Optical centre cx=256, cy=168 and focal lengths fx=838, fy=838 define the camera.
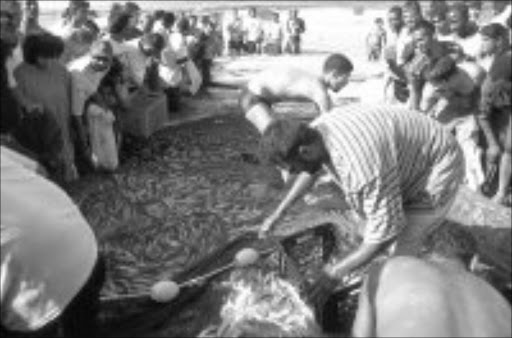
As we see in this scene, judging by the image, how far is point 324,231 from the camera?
4.93m

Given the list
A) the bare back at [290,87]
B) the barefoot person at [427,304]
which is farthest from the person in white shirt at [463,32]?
the barefoot person at [427,304]

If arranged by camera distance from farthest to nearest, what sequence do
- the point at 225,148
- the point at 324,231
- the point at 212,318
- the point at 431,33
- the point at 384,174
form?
the point at 225,148, the point at 431,33, the point at 324,231, the point at 212,318, the point at 384,174

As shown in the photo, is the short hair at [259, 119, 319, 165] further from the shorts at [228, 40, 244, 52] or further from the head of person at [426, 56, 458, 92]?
the shorts at [228, 40, 244, 52]

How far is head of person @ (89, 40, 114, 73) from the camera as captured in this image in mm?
7867

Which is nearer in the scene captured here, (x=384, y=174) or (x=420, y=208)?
(x=384, y=174)

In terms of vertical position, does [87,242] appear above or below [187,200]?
above

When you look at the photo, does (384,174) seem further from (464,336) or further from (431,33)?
(431,33)

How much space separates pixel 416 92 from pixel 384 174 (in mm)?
3880

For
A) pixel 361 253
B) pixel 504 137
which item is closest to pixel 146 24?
pixel 504 137

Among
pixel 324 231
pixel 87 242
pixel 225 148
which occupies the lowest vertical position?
pixel 225 148

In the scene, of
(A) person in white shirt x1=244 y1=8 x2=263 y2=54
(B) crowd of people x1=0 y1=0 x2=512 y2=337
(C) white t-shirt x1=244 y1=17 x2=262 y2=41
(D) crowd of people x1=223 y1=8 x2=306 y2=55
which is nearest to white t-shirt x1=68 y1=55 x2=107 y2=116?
(B) crowd of people x1=0 y1=0 x2=512 y2=337

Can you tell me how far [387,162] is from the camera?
406 cm

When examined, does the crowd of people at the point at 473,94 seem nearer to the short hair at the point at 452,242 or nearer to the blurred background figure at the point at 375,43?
the short hair at the point at 452,242

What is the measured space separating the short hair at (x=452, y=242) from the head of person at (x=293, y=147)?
1.04 m
